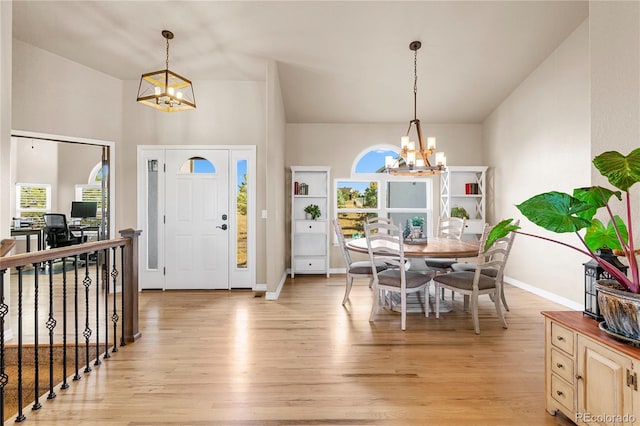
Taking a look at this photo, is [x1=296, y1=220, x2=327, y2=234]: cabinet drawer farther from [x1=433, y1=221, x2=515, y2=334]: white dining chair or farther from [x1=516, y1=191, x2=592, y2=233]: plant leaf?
[x1=516, y1=191, x2=592, y2=233]: plant leaf

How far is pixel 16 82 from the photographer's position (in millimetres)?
3854

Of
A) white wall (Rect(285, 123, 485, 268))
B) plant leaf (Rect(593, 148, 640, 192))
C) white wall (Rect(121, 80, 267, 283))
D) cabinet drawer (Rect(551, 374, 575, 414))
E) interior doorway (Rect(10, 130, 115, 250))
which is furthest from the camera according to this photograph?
interior doorway (Rect(10, 130, 115, 250))

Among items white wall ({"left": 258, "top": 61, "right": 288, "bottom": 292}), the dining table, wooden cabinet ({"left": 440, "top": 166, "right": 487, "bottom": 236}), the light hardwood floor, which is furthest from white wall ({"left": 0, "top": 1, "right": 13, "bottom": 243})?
wooden cabinet ({"left": 440, "top": 166, "right": 487, "bottom": 236})

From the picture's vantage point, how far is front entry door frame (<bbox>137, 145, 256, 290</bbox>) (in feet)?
16.0

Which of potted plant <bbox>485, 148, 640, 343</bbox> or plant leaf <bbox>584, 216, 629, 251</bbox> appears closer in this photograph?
potted plant <bbox>485, 148, 640, 343</bbox>

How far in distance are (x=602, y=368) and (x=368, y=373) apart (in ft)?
4.37

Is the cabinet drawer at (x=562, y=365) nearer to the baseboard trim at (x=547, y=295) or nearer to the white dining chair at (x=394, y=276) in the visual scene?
the white dining chair at (x=394, y=276)

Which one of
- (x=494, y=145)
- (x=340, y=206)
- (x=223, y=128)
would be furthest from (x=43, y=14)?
(x=494, y=145)

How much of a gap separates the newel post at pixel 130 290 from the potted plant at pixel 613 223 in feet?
9.35

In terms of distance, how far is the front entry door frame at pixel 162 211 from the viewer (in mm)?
4883

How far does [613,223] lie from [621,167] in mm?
282

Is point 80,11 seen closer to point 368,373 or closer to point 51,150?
point 368,373

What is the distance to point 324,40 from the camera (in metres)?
4.07

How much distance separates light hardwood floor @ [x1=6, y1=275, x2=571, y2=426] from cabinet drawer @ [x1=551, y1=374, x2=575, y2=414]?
0.44ft
